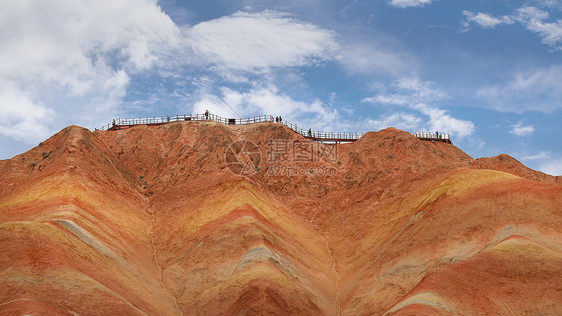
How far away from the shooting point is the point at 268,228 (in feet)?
180

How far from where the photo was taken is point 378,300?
1687 inches

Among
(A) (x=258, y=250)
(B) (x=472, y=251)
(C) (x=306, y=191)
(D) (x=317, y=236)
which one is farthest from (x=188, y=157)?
(B) (x=472, y=251)

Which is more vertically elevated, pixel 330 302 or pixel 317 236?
pixel 317 236

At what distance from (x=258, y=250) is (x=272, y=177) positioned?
25855 millimetres

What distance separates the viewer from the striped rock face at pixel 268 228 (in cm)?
3619

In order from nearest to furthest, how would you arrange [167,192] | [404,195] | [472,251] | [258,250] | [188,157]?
[472,251], [258,250], [404,195], [167,192], [188,157]

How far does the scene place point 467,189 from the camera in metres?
50.9

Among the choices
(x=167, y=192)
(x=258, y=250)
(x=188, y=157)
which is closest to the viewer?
(x=258, y=250)

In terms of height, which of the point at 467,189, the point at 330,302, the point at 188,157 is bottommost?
the point at 330,302

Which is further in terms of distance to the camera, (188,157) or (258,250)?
(188,157)

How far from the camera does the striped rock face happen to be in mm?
36188

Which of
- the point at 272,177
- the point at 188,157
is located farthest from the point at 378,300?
the point at 188,157

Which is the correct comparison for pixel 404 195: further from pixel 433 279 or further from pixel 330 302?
pixel 433 279

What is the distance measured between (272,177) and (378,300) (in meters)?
33.1
